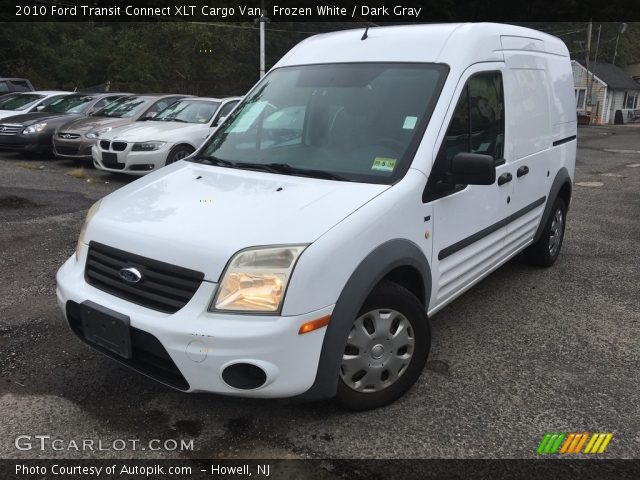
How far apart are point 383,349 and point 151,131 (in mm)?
7617

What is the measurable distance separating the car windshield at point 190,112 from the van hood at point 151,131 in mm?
255

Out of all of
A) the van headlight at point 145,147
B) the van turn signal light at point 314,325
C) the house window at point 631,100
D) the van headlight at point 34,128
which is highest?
the van turn signal light at point 314,325

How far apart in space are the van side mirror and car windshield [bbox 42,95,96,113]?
1182cm

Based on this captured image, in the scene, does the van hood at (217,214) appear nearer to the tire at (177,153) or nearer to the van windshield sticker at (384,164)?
the van windshield sticker at (384,164)

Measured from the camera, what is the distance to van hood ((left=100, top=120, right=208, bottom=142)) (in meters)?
9.10

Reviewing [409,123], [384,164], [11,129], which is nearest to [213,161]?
[384,164]

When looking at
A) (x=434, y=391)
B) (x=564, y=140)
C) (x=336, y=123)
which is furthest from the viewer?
(x=564, y=140)

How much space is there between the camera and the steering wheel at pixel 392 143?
3049 mm

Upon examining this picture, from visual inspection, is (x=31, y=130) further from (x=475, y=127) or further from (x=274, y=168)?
(x=475, y=127)

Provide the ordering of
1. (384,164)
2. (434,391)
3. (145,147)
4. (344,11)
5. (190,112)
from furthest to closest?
(344,11), (190,112), (145,147), (434,391), (384,164)

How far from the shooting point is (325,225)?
98.0 inches

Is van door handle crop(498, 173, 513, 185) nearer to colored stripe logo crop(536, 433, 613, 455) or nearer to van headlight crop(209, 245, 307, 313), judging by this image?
colored stripe logo crop(536, 433, 613, 455)

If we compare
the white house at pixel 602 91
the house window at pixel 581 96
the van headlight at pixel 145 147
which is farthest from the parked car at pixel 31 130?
the house window at pixel 581 96

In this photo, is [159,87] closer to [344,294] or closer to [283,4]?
[283,4]
